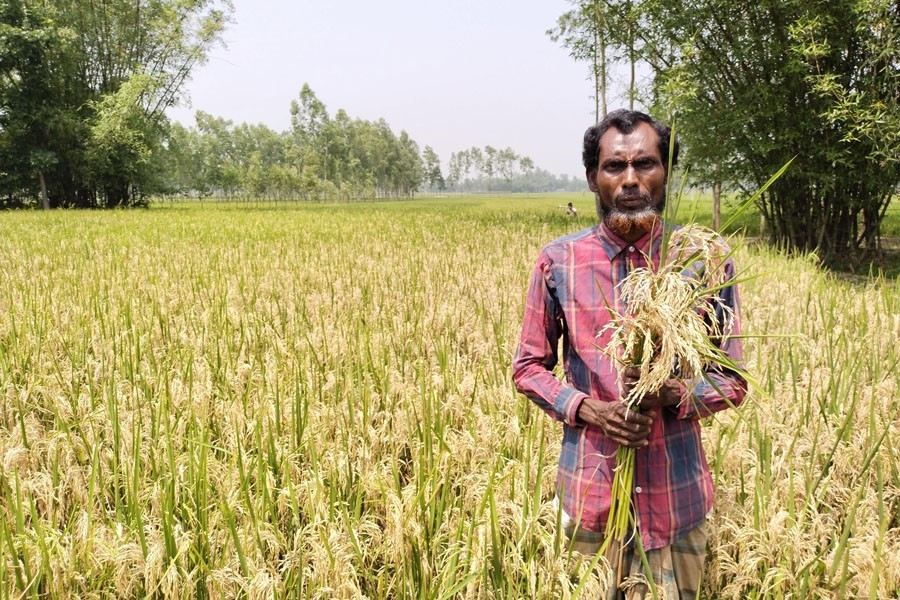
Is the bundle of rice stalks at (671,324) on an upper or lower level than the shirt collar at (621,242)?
lower

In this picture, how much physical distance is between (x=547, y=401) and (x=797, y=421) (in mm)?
2040

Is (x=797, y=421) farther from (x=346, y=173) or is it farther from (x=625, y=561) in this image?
(x=346, y=173)

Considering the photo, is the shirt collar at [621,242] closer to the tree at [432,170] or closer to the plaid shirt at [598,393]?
the plaid shirt at [598,393]

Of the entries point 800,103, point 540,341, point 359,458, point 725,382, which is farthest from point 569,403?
point 800,103

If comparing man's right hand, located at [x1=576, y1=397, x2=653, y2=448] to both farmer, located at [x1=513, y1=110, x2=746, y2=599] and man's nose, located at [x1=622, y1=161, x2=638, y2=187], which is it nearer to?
farmer, located at [x1=513, y1=110, x2=746, y2=599]

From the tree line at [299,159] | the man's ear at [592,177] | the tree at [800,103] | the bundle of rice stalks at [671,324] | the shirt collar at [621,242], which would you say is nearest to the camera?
the bundle of rice stalks at [671,324]

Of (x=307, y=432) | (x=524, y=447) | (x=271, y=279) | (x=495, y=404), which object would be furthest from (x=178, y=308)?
(x=524, y=447)

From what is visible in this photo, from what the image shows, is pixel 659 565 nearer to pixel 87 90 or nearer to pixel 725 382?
pixel 725 382

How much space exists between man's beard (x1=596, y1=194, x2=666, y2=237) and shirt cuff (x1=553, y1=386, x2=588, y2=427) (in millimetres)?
506

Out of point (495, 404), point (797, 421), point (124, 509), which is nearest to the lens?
point (124, 509)

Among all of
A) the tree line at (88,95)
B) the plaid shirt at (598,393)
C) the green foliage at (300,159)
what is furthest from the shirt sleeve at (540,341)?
the green foliage at (300,159)

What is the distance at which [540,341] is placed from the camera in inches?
69.1

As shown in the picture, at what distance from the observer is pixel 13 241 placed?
11016 millimetres

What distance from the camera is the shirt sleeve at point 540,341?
1.68m
